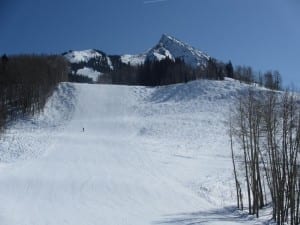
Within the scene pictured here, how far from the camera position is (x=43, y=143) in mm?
48219

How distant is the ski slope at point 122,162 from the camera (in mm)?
21953

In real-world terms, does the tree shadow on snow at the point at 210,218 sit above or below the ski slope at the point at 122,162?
below

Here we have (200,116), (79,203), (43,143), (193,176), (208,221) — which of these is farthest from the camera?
(200,116)

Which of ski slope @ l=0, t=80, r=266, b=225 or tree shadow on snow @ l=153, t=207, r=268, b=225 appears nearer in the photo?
tree shadow on snow @ l=153, t=207, r=268, b=225

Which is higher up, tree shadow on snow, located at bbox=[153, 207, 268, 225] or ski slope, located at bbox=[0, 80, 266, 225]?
ski slope, located at bbox=[0, 80, 266, 225]

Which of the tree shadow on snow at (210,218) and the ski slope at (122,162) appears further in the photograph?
the ski slope at (122,162)

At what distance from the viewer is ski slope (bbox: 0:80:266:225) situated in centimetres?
2195

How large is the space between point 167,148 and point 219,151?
6407mm

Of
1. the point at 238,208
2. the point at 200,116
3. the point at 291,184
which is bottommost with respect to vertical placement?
the point at 238,208

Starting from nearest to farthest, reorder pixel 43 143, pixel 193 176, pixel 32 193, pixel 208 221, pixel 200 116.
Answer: pixel 208 221, pixel 32 193, pixel 193 176, pixel 43 143, pixel 200 116

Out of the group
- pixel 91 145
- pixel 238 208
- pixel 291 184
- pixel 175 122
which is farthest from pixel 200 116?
pixel 291 184

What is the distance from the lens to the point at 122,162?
3850 centimetres

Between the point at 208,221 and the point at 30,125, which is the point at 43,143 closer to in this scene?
the point at 30,125

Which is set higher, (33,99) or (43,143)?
(33,99)
